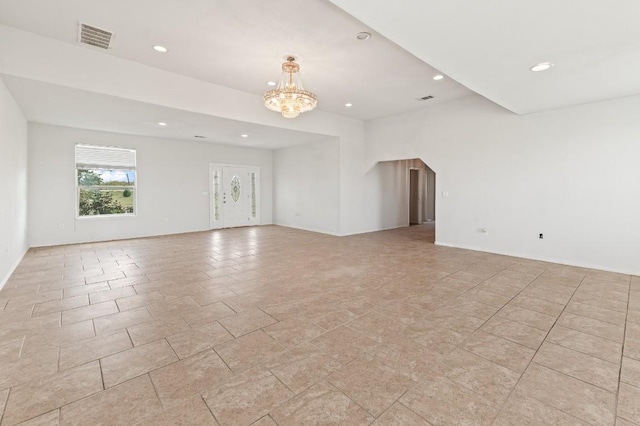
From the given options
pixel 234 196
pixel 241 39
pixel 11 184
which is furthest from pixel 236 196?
pixel 241 39

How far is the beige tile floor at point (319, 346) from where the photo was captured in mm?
1683

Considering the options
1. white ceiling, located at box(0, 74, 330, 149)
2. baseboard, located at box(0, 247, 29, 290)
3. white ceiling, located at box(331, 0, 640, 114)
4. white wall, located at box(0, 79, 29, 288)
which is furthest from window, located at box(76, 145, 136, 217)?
white ceiling, located at box(331, 0, 640, 114)

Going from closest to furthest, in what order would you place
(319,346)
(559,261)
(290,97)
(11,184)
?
1. (319,346)
2. (290,97)
3. (11,184)
4. (559,261)

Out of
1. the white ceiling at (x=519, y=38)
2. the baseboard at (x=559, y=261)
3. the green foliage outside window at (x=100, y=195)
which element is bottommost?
the baseboard at (x=559, y=261)

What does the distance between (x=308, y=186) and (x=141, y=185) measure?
4403 millimetres

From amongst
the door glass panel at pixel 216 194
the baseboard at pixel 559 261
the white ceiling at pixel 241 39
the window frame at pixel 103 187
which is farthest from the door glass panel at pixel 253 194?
the baseboard at pixel 559 261

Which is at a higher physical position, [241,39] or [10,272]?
[241,39]

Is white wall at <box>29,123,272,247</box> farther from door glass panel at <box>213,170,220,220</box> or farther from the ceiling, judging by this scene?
the ceiling

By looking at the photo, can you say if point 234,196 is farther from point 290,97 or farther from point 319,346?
point 319,346

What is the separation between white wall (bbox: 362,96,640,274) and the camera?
14.7 ft

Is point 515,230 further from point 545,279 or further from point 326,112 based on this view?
point 326,112

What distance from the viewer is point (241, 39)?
3.64 m

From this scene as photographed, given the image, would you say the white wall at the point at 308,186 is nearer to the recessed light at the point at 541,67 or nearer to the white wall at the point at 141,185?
the white wall at the point at 141,185

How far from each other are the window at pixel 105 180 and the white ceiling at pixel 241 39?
385 cm
